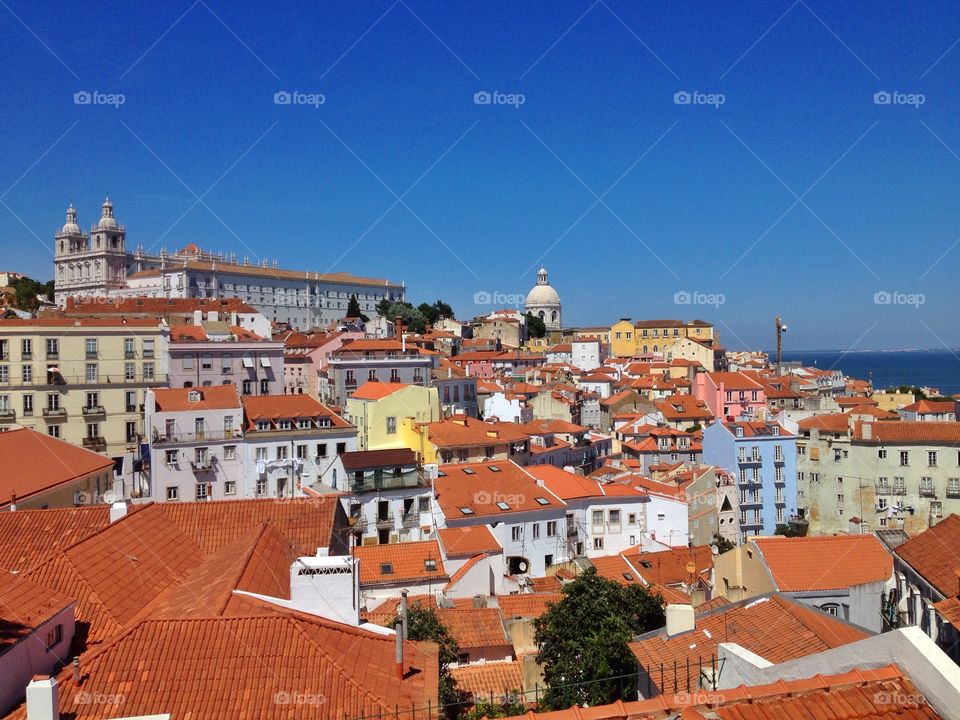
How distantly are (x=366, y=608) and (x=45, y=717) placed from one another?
13487 millimetres

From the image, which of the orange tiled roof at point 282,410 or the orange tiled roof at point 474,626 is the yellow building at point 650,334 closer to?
the orange tiled roof at point 282,410

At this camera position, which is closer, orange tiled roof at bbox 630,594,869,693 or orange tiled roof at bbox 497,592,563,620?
orange tiled roof at bbox 630,594,869,693

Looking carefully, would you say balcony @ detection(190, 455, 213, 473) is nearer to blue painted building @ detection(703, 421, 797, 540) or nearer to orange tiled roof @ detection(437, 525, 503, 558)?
orange tiled roof @ detection(437, 525, 503, 558)

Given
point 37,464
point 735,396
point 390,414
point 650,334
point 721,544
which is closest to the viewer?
point 37,464

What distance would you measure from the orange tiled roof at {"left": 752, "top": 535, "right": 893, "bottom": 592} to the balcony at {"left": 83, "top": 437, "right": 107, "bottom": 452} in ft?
94.3

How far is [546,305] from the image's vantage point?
455ft

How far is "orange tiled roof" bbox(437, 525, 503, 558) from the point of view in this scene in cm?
2292

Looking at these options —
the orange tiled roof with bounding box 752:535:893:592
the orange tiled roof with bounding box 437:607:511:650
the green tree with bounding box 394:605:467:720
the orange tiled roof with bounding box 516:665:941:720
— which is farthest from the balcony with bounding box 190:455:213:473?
the orange tiled roof with bounding box 516:665:941:720

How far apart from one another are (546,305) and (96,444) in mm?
109600

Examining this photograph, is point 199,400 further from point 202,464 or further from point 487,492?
point 487,492

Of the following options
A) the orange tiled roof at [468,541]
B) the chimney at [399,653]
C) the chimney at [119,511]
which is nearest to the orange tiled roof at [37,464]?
the chimney at [119,511]

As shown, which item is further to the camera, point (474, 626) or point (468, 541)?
point (468, 541)

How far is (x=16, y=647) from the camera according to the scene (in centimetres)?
713

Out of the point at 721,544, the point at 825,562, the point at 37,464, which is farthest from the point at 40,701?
the point at 721,544
